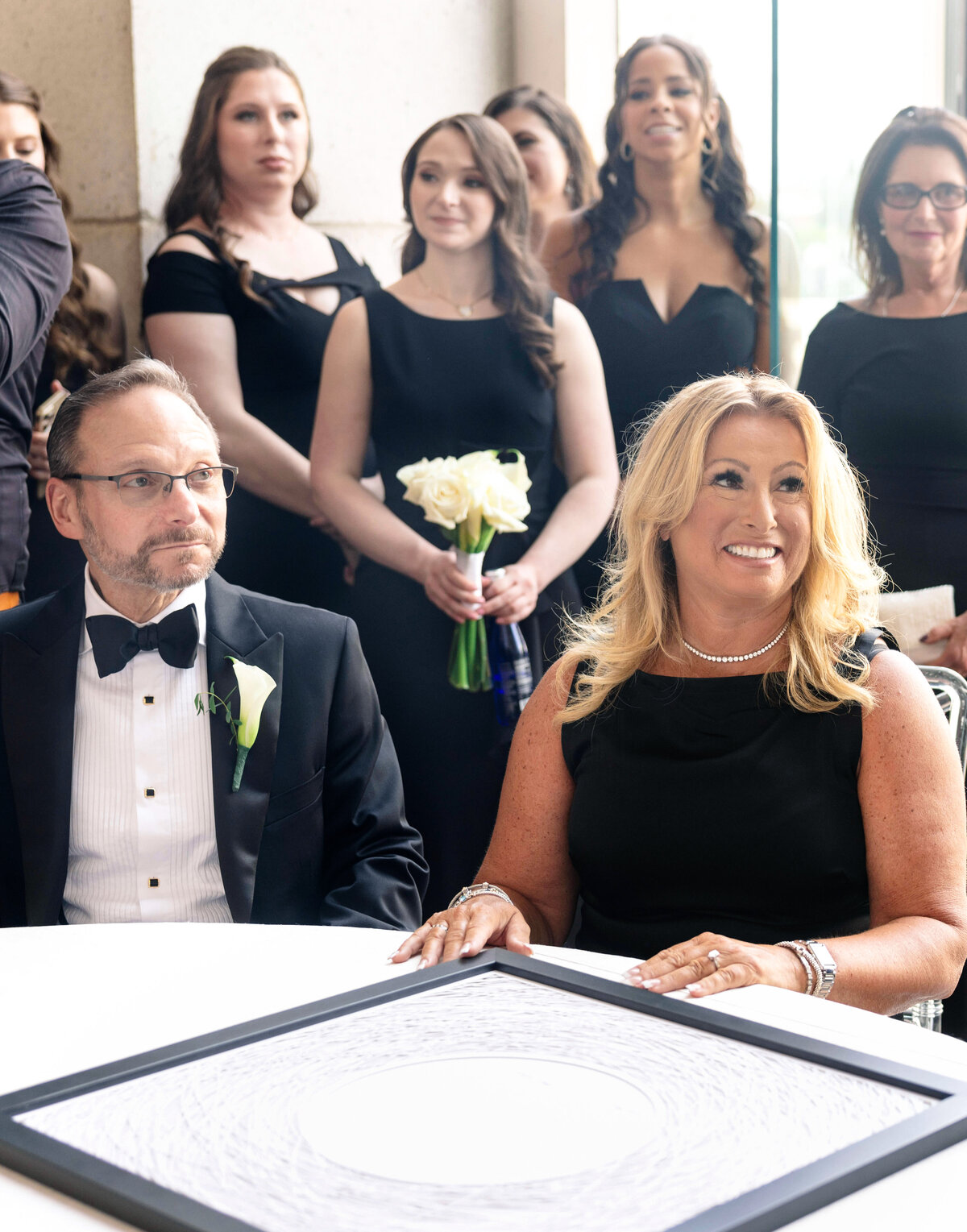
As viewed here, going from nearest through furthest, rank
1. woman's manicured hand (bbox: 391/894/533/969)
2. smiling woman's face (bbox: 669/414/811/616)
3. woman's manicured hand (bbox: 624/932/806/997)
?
woman's manicured hand (bbox: 624/932/806/997) → woman's manicured hand (bbox: 391/894/533/969) → smiling woman's face (bbox: 669/414/811/616)

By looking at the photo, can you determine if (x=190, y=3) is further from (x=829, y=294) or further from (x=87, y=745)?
(x=87, y=745)

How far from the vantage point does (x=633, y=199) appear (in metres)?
3.55

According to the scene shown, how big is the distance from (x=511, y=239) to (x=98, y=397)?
138cm

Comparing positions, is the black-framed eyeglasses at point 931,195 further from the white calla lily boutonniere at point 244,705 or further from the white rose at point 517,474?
the white calla lily boutonniere at point 244,705

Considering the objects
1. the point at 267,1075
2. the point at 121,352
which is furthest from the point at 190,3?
the point at 267,1075

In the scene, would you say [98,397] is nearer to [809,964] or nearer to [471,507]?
[471,507]

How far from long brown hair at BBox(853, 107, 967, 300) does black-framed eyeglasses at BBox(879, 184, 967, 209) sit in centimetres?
3

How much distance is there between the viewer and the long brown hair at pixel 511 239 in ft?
10.6

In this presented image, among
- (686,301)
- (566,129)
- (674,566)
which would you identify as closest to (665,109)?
(566,129)

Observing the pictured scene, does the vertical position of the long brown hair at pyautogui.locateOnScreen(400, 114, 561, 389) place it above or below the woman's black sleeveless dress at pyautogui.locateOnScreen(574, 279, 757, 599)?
above

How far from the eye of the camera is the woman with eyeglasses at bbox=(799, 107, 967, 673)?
3219 millimetres

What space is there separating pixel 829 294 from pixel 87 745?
222 cm

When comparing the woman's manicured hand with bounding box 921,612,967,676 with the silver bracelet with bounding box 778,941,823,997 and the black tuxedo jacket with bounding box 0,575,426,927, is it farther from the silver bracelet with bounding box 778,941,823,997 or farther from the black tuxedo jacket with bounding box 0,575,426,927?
the silver bracelet with bounding box 778,941,823,997

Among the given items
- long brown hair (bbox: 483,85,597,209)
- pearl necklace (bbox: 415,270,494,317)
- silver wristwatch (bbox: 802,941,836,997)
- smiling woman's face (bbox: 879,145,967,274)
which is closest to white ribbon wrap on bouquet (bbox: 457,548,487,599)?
pearl necklace (bbox: 415,270,494,317)
